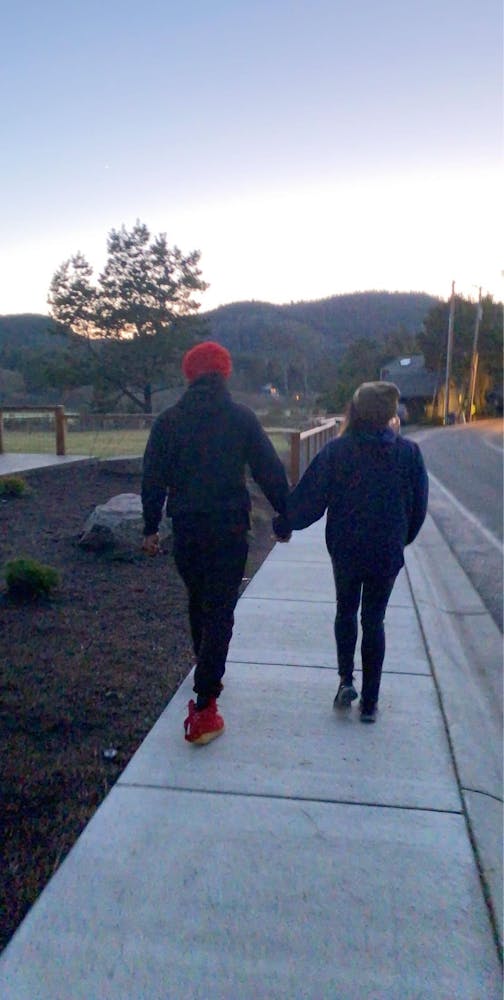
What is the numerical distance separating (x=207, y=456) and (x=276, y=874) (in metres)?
1.79

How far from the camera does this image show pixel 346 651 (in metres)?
4.54

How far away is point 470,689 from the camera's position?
17.9 feet

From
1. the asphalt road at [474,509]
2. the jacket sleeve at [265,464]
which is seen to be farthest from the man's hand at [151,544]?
the asphalt road at [474,509]

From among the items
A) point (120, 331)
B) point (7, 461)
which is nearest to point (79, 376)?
point (120, 331)

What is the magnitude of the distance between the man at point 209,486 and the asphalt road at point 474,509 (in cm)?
382

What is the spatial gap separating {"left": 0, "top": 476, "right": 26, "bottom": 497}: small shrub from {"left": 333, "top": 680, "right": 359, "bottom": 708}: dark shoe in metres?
8.06

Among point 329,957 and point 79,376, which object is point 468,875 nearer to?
point 329,957

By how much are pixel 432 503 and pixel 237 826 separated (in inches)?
506

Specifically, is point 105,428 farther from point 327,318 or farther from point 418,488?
point 327,318

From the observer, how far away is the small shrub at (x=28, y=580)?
21.3 feet

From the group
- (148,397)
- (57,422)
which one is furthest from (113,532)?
(148,397)

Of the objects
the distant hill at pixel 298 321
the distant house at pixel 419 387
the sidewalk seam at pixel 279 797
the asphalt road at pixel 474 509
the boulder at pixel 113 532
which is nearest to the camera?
the sidewalk seam at pixel 279 797

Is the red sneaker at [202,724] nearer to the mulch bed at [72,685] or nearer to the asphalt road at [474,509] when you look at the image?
the mulch bed at [72,685]

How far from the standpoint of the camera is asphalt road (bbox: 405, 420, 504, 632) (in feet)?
30.6
